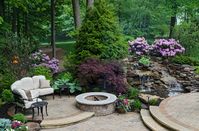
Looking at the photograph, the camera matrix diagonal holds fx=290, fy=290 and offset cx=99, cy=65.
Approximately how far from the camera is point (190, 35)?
671 inches

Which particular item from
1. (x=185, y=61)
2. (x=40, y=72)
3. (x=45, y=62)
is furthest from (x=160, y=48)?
(x=40, y=72)

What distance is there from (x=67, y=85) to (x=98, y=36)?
2374 mm

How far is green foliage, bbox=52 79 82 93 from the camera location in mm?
11023

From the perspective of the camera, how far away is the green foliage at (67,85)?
36.2ft

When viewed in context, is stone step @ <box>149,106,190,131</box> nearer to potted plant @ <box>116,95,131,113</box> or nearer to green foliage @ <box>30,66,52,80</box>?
potted plant @ <box>116,95,131,113</box>

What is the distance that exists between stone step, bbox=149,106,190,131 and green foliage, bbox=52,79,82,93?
3.11 metres

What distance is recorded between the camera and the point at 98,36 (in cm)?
1177

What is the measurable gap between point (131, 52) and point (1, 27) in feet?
23.3

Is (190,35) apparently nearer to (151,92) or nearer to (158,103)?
(151,92)

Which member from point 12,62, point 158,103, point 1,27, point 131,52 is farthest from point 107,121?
point 1,27

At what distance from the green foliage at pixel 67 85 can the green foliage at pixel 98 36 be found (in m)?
1.14

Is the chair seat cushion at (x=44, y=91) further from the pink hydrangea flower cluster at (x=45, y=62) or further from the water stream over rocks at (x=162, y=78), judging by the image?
the water stream over rocks at (x=162, y=78)

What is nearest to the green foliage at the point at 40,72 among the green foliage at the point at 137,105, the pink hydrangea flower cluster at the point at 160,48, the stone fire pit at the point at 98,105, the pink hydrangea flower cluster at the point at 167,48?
the stone fire pit at the point at 98,105

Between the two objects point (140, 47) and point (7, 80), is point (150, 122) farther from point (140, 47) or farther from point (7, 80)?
point (140, 47)
